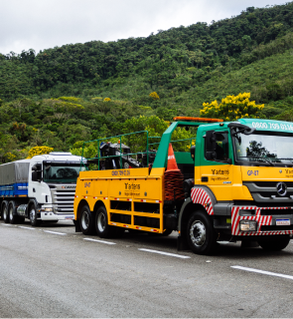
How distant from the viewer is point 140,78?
122 meters

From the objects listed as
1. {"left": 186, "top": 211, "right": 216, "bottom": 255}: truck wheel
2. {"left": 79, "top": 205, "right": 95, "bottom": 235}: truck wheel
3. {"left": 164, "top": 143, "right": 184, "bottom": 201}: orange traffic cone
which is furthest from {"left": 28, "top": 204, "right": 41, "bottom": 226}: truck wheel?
{"left": 186, "top": 211, "right": 216, "bottom": 255}: truck wheel

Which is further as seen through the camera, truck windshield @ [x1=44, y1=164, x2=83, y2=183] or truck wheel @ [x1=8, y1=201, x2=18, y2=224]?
truck wheel @ [x1=8, y1=201, x2=18, y2=224]

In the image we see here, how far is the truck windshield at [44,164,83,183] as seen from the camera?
57.1ft

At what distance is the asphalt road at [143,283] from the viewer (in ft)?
16.9

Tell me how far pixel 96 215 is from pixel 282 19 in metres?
120

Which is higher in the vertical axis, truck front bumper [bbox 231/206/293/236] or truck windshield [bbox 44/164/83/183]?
truck windshield [bbox 44/164/83/183]

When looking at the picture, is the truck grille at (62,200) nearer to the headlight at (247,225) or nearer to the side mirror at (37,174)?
the side mirror at (37,174)

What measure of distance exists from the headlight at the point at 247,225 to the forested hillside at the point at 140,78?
43.7 metres

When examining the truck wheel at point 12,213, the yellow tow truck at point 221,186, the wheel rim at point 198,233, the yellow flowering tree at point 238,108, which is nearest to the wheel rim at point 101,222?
the yellow tow truck at point 221,186

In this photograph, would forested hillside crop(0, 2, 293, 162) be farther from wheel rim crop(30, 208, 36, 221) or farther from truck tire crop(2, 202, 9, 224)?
wheel rim crop(30, 208, 36, 221)

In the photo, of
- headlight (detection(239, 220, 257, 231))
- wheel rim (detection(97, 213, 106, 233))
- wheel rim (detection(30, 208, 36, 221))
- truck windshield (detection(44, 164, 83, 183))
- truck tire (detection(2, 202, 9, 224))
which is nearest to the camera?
headlight (detection(239, 220, 257, 231))

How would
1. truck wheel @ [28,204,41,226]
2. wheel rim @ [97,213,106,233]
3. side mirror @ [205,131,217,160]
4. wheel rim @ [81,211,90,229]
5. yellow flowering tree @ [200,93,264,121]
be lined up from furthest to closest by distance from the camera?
yellow flowering tree @ [200,93,264,121] < truck wheel @ [28,204,41,226] < wheel rim @ [81,211,90,229] < wheel rim @ [97,213,106,233] < side mirror @ [205,131,217,160]

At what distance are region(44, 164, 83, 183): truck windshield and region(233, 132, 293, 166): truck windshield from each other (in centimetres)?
1054

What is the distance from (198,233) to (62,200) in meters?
9.48
